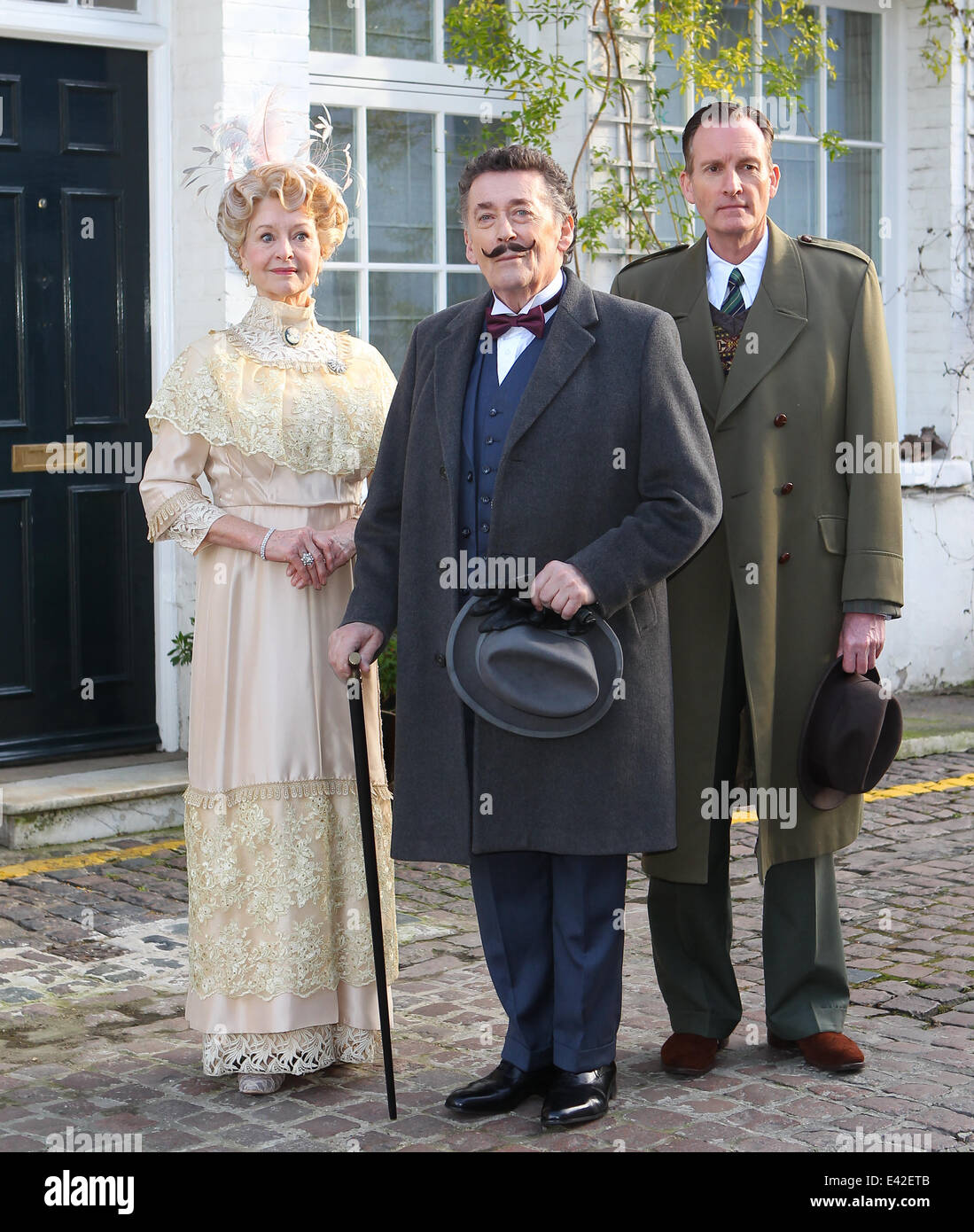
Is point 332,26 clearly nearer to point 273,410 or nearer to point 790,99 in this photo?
point 790,99

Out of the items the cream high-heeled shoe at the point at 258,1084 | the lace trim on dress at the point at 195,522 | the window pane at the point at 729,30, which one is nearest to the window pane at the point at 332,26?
the window pane at the point at 729,30

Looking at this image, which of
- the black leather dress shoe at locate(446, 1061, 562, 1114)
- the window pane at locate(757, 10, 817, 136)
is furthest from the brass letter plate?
the window pane at locate(757, 10, 817, 136)

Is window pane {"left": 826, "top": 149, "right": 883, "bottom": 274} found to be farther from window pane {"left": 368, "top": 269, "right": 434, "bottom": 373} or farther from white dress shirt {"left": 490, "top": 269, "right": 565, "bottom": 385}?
white dress shirt {"left": 490, "top": 269, "right": 565, "bottom": 385}

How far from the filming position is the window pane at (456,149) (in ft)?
25.2

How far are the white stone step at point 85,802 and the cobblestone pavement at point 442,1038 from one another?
0.41 feet

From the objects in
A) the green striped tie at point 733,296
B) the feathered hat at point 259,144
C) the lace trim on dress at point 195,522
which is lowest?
the lace trim on dress at point 195,522

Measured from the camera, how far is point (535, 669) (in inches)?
136

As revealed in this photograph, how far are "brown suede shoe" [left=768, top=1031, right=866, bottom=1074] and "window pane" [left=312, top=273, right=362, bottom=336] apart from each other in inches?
167

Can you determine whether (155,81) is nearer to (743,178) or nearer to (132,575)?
(132,575)

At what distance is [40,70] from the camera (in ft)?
21.1

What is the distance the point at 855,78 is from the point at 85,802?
576 centimetres

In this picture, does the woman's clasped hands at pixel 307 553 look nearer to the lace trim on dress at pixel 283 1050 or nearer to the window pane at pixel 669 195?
the lace trim on dress at pixel 283 1050

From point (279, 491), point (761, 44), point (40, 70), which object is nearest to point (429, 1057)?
point (279, 491)

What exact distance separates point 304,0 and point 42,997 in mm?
4009
